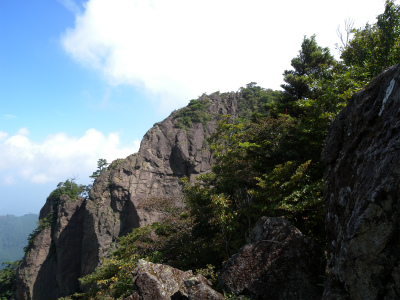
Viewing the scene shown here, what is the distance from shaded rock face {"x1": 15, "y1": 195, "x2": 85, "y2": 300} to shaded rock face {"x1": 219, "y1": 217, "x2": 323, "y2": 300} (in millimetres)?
37133

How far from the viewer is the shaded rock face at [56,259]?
114 feet

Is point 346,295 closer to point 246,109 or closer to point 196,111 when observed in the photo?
point 196,111

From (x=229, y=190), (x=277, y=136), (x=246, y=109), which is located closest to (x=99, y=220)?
(x=229, y=190)

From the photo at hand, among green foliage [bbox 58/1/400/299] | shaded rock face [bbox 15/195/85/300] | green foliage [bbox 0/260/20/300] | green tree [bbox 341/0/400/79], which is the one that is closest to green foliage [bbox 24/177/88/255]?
shaded rock face [bbox 15/195/85/300]

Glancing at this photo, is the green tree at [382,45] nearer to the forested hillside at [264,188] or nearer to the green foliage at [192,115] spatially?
Answer: the forested hillside at [264,188]

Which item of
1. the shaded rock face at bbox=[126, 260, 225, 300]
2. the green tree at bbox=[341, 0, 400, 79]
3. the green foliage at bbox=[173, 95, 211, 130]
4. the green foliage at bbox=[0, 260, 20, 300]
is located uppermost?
the green foliage at bbox=[173, 95, 211, 130]

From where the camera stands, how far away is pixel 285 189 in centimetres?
831

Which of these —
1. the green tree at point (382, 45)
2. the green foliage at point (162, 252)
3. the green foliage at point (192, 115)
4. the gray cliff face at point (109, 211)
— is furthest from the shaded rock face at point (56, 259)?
the green tree at point (382, 45)

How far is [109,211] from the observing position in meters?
33.8

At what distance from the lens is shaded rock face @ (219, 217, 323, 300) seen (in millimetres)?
5855

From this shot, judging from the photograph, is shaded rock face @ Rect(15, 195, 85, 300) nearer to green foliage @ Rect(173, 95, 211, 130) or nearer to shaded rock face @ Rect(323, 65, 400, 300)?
green foliage @ Rect(173, 95, 211, 130)

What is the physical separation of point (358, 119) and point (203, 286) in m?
5.83

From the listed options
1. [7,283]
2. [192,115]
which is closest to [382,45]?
[192,115]

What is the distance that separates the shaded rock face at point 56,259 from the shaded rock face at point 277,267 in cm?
3713
